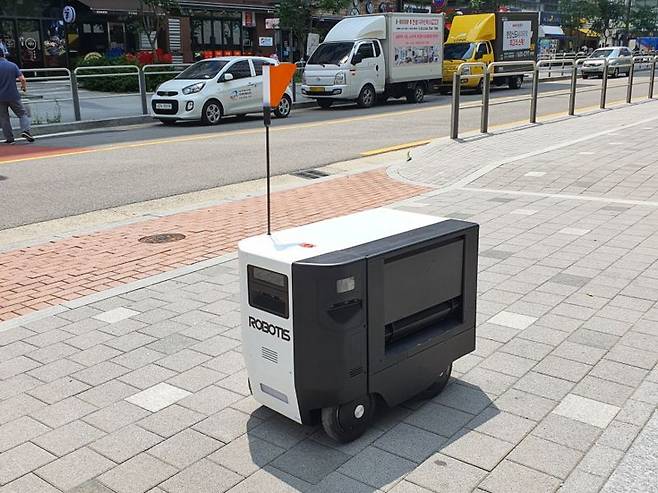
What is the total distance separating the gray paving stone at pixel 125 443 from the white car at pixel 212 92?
1523 centimetres

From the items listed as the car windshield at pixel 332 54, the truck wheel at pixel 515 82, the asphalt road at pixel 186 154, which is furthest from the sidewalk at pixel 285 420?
the truck wheel at pixel 515 82

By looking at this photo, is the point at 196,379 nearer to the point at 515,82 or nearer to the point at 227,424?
the point at 227,424

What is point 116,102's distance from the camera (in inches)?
913

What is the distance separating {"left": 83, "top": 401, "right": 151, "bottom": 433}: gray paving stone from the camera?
3670mm

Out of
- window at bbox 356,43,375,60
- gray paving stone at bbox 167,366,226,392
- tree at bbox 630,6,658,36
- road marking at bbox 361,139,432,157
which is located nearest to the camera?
gray paving stone at bbox 167,366,226,392

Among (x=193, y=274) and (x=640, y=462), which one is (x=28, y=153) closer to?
(x=193, y=274)

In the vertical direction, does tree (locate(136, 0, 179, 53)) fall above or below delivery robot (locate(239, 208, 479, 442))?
above

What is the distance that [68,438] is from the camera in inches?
140

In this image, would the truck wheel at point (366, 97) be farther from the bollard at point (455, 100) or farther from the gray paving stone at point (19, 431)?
the gray paving stone at point (19, 431)

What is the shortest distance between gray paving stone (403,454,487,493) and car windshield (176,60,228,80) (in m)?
16.8

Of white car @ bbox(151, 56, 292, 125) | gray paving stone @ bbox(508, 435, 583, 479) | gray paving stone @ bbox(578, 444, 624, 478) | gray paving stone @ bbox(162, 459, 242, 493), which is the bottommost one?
gray paving stone @ bbox(162, 459, 242, 493)

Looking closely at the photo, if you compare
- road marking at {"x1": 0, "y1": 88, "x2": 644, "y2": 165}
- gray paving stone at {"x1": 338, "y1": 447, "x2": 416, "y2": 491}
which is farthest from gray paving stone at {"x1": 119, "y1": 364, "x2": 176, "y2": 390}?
road marking at {"x1": 0, "y1": 88, "x2": 644, "y2": 165}

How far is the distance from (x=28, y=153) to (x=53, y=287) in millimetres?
9053

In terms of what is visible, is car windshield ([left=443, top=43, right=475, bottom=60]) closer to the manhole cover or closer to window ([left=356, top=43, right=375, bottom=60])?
window ([left=356, top=43, right=375, bottom=60])
